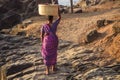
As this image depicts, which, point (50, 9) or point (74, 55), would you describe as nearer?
point (50, 9)

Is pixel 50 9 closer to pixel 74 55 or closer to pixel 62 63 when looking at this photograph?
pixel 62 63

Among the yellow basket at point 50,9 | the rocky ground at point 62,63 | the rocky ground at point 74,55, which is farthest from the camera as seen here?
the rocky ground at point 74,55

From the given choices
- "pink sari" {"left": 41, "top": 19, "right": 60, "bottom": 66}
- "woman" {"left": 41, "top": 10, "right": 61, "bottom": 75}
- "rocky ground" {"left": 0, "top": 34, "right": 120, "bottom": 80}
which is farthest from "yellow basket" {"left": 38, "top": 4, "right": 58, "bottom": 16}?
"rocky ground" {"left": 0, "top": 34, "right": 120, "bottom": 80}

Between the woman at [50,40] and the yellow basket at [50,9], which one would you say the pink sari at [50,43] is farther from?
the yellow basket at [50,9]

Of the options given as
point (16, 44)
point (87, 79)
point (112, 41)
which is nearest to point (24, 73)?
point (87, 79)

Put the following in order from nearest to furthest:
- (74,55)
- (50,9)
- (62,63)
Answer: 1. (50,9)
2. (62,63)
3. (74,55)

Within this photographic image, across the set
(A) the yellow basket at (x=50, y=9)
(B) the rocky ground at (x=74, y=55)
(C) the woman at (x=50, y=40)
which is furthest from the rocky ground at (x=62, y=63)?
(A) the yellow basket at (x=50, y=9)

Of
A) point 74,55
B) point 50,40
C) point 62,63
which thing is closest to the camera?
point 50,40

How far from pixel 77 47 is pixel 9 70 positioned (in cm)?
258

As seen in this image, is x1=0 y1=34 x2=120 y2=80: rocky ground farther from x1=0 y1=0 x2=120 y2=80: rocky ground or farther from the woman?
the woman

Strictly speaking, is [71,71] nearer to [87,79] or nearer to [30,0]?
[87,79]

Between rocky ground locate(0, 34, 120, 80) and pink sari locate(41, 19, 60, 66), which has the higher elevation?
pink sari locate(41, 19, 60, 66)

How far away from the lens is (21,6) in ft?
79.5

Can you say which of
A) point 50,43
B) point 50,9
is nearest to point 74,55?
point 50,43
